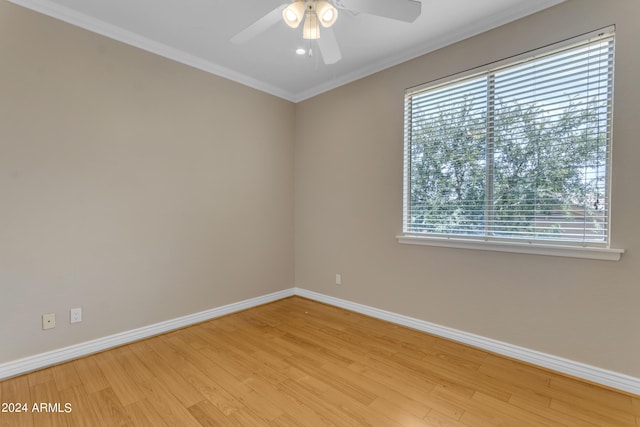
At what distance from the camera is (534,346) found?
2213 mm

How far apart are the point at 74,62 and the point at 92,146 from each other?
2.13 ft

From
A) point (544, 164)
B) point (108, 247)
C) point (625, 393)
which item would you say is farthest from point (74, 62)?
point (625, 393)

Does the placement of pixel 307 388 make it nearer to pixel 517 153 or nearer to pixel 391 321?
pixel 391 321

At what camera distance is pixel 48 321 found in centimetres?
220

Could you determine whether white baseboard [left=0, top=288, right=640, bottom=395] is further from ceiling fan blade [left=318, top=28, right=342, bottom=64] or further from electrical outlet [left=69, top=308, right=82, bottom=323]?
ceiling fan blade [left=318, top=28, right=342, bottom=64]

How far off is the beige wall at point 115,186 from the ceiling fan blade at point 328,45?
5.33 ft

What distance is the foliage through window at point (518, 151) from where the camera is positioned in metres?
2.00

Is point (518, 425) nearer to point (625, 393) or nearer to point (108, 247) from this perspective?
point (625, 393)

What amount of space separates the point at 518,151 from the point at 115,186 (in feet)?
10.9

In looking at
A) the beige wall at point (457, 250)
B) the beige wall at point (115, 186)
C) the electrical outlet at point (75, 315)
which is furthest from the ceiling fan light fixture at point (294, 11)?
the electrical outlet at point (75, 315)

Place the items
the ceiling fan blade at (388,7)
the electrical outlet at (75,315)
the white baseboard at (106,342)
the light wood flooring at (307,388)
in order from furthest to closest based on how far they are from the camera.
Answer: the electrical outlet at (75,315)
the white baseboard at (106,342)
the light wood flooring at (307,388)
the ceiling fan blade at (388,7)

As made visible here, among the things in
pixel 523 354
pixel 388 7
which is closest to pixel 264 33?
pixel 388 7

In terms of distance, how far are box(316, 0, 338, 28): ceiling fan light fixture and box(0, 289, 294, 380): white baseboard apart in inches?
112

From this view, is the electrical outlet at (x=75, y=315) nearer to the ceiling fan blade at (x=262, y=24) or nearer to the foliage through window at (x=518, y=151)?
the ceiling fan blade at (x=262, y=24)
